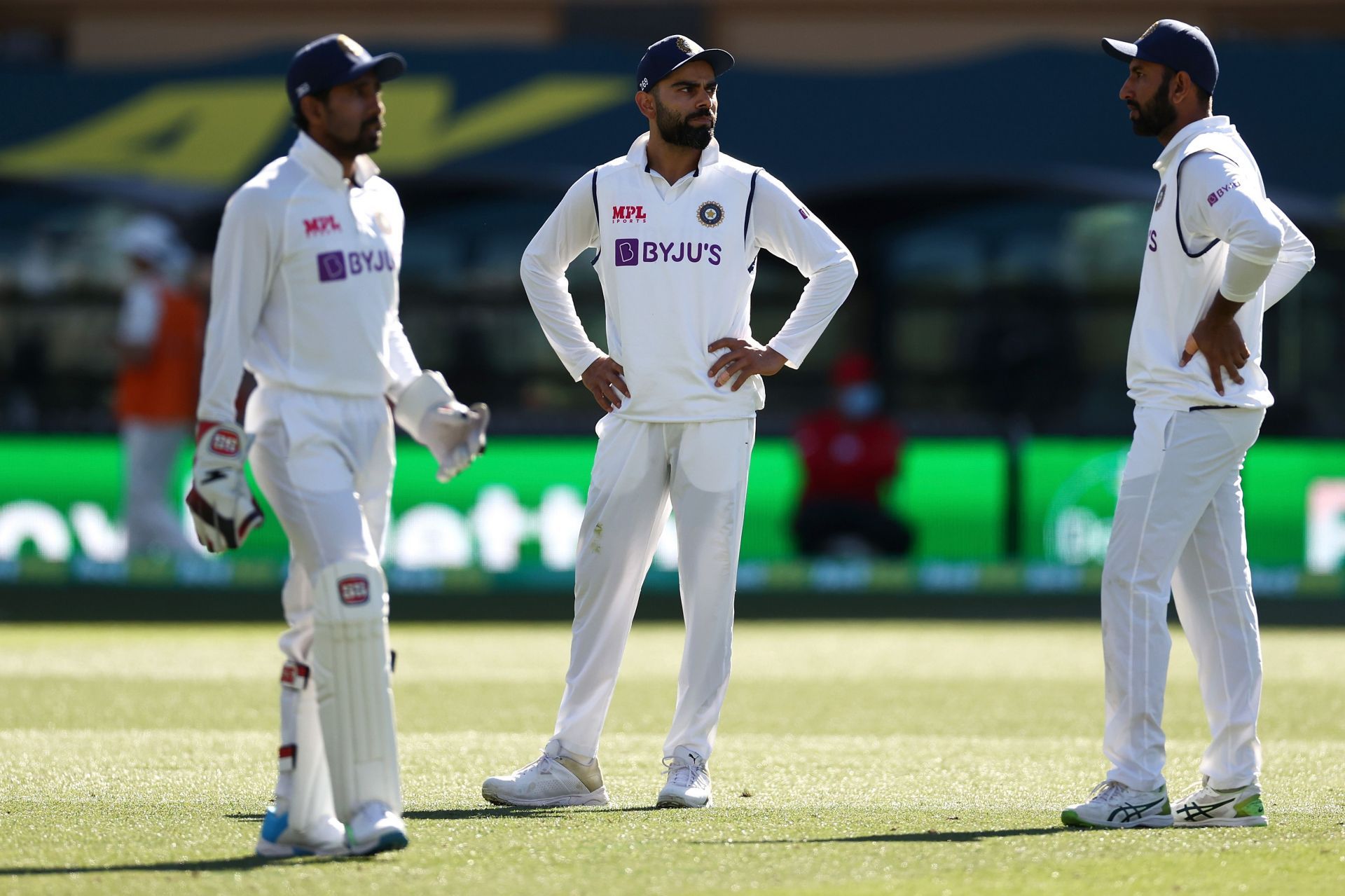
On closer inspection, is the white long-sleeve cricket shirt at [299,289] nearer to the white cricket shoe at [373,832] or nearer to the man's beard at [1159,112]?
the white cricket shoe at [373,832]

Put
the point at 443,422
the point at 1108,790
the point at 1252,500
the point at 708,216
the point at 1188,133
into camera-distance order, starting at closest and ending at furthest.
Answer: the point at 443,422
the point at 1108,790
the point at 1188,133
the point at 708,216
the point at 1252,500

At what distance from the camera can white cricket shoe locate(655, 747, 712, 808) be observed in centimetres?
604

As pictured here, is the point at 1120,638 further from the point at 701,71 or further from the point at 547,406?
the point at 547,406

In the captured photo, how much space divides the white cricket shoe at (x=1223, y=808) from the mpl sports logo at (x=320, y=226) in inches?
111

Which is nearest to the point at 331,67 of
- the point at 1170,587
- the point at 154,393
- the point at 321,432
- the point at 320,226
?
the point at 320,226

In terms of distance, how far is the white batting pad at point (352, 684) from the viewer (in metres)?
5.17

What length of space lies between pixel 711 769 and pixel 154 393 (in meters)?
7.39

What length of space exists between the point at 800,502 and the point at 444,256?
12.6 ft

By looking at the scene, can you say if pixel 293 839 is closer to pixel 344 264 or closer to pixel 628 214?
pixel 344 264

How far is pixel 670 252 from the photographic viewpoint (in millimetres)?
6273

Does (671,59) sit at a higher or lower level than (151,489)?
higher

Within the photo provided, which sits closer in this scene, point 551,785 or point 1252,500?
point 551,785

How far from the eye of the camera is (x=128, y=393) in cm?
1343

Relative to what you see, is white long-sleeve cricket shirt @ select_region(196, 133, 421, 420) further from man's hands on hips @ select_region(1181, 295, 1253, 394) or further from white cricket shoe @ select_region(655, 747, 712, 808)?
man's hands on hips @ select_region(1181, 295, 1253, 394)
